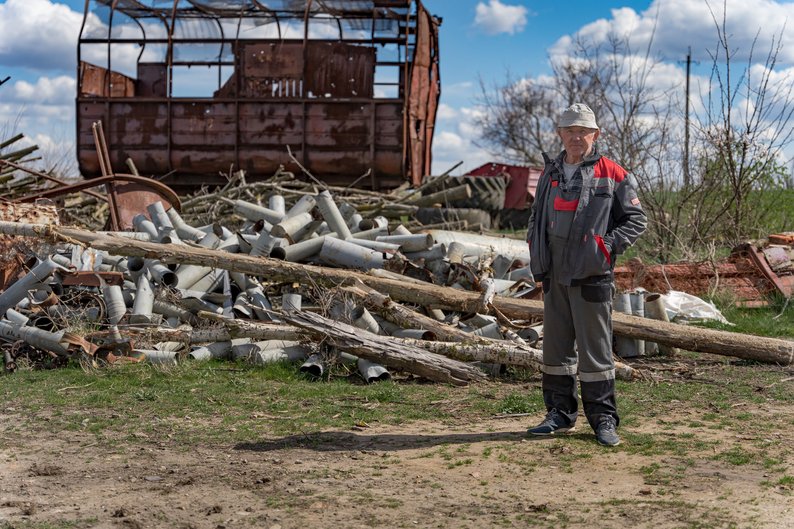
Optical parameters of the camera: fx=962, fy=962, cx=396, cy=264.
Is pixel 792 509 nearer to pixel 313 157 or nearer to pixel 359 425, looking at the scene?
pixel 359 425

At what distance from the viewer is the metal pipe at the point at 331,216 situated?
11172mm

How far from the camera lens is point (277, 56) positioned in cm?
1956

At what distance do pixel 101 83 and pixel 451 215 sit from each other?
8172mm

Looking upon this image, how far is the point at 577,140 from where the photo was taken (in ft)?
19.4

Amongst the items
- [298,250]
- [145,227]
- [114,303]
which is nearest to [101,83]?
[145,227]

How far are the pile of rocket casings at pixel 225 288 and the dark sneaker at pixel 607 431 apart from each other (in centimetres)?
247

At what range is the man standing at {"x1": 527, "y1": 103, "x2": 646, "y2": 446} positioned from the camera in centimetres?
579

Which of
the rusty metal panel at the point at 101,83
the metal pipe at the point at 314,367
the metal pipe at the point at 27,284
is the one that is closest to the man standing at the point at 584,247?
the metal pipe at the point at 314,367

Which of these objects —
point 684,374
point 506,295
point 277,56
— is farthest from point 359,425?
point 277,56

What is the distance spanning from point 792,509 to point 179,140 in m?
16.6

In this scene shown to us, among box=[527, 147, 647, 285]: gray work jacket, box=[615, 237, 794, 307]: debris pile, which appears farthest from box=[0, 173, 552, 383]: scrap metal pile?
box=[527, 147, 647, 285]: gray work jacket

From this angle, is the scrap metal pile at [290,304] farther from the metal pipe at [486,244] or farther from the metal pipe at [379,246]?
the metal pipe at [486,244]

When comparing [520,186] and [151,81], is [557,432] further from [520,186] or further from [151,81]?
[151,81]

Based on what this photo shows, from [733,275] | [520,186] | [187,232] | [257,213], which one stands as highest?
[520,186]
